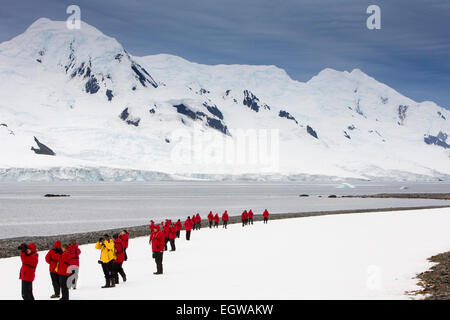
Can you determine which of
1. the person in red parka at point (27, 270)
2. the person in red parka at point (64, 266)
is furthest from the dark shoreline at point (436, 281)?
the person in red parka at point (27, 270)

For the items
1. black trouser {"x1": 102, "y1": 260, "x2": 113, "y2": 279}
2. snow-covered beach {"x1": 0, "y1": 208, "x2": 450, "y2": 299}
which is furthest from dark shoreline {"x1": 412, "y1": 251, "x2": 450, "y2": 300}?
black trouser {"x1": 102, "y1": 260, "x2": 113, "y2": 279}

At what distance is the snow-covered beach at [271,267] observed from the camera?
1736 cm

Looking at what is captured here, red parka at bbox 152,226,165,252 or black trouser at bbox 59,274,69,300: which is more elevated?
red parka at bbox 152,226,165,252

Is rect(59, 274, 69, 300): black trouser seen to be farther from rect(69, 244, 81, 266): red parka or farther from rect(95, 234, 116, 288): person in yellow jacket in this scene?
rect(95, 234, 116, 288): person in yellow jacket

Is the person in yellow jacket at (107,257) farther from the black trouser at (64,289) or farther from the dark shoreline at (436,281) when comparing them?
the dark shoreline at (436,281)

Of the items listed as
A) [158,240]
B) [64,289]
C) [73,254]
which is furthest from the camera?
[158,240]

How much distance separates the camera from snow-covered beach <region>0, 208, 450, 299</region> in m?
17.4

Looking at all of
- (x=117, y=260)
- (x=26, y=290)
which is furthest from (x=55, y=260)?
(x=117, y=260)

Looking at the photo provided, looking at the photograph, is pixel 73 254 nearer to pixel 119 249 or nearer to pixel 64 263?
pixel 64 263

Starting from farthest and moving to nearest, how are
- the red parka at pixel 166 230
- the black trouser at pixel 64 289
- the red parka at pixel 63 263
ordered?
the red parka at pixel 166 230
the red parka at pixel 63 263
the black trouser at pixel 64 289

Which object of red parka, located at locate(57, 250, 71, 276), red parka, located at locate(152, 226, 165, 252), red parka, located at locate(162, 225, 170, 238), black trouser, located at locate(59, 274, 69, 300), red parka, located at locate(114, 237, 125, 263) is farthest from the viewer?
red parka, located at locate(162, 225, 170, 238)

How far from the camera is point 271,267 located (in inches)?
900
